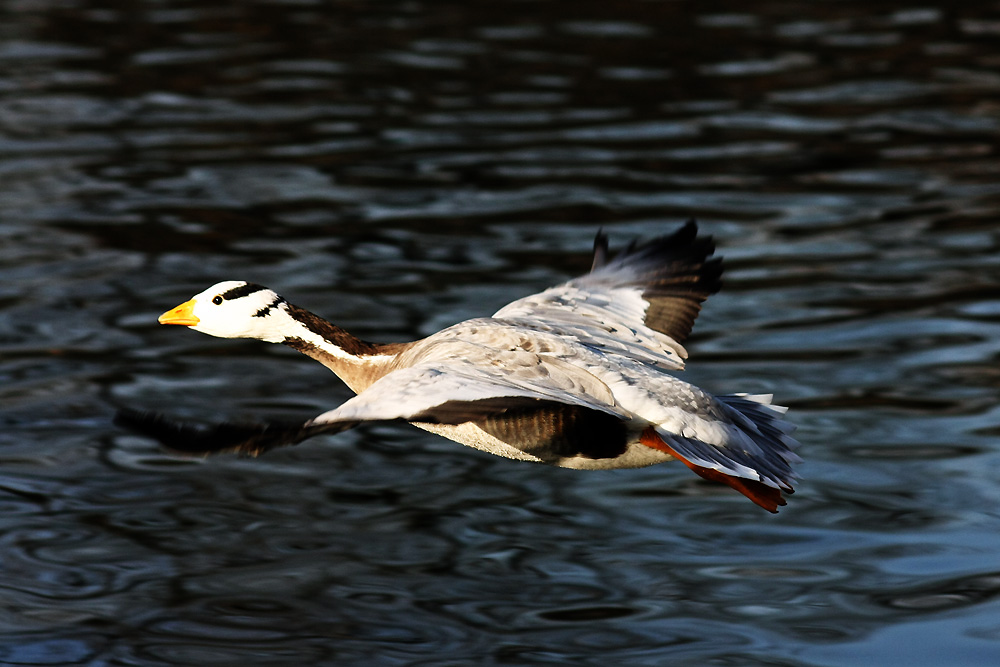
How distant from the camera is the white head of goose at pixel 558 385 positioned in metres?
5.92

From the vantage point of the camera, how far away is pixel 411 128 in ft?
56.0

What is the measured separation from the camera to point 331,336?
25.5 feet

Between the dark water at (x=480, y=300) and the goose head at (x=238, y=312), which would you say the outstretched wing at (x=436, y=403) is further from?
the dark water at (x=480, y=300)

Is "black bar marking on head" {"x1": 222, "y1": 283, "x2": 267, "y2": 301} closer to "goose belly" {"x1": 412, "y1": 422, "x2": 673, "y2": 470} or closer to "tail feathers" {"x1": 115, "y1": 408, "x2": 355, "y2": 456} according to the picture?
"goose belly" {"x1": 412, "y1": 422, "x2": 673, "y2": 470}

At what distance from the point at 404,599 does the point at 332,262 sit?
567cm

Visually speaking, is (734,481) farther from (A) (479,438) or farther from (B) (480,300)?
(B) (480,300)

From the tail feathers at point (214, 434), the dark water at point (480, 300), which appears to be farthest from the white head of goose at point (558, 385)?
the dark water at point (480, 300)

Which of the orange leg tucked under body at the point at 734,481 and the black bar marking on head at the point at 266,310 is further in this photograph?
the black bar marking on head at the point at 266,310

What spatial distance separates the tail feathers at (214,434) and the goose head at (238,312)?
7.55ft

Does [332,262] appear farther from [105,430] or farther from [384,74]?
[384,74]

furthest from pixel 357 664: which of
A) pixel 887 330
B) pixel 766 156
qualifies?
pixel 766 156

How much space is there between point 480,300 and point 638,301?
3.84 metres

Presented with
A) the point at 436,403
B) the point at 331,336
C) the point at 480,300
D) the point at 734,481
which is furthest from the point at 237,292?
the point at 480,300

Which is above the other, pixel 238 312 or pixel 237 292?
Result: pixel 237 292
